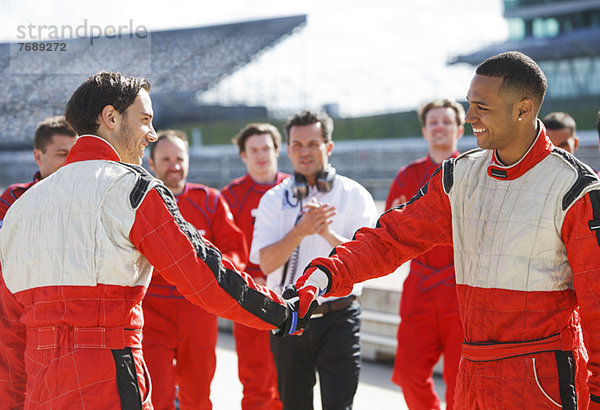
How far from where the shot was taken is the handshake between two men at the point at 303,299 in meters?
2.79

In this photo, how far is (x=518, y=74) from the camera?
2.59 metres

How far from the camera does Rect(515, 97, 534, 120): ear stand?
2592 millimetres

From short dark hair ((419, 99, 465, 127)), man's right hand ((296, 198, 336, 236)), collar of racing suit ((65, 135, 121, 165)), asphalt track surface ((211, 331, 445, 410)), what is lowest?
asphalt track surface ((211, 331, 445, 410))

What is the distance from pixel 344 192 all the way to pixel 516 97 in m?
1.74

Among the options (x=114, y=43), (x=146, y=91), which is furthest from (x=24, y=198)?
(x=114, y=43)

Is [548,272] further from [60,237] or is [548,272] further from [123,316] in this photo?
[60,237]

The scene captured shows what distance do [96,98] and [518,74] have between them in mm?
1605

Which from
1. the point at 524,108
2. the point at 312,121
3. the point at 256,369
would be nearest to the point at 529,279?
the point at 524,108

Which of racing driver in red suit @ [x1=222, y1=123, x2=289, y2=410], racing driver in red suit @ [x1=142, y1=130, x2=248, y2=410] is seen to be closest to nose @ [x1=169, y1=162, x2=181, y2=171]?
racing driver in red suit @ [x1=142, y1=130, x2=248, y2=410]

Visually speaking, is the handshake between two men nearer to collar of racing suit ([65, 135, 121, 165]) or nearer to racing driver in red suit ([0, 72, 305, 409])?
racing driver in red suit ([0, 72, 305, 409])

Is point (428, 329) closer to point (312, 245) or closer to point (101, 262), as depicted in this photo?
point (312, 245)

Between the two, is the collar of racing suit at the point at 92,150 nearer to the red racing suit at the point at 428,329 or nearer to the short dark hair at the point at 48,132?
the short dark hair at the point at 48,132

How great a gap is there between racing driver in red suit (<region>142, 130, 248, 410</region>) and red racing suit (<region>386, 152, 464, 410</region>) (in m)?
1.21

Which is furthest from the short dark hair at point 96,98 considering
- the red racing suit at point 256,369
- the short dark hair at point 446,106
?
the short dark hair at point 446,106
